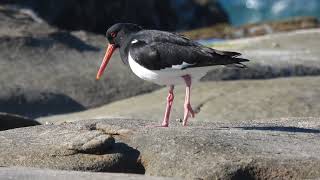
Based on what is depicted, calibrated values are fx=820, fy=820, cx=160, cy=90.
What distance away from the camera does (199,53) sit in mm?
6941

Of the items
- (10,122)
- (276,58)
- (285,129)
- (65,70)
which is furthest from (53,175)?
(276,58)

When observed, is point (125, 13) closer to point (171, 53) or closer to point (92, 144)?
point (171, 53)

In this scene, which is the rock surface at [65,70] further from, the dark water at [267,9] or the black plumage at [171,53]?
the dark water at [267,9]

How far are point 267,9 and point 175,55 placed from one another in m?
40.5

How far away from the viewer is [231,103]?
1091 centimetres

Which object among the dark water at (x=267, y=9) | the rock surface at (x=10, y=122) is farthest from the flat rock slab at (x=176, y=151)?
the dark water at (x=267, y=9)

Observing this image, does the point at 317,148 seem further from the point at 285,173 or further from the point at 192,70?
the point at 192,70

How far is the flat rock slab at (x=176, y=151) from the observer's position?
19.7 feet

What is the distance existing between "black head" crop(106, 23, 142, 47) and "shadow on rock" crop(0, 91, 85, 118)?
4.48 meters

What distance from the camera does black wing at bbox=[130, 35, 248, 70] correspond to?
6.94 m

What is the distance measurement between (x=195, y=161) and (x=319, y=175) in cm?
91

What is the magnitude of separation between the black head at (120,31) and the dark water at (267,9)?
129 ft

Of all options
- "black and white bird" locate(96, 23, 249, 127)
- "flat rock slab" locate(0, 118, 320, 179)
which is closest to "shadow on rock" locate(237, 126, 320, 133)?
"flat rock slab" locate(0, 118, 320, 179)

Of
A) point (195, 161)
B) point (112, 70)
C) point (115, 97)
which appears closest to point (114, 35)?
point (195, 161)
